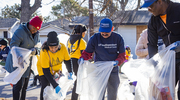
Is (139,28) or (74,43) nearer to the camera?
(74,43)

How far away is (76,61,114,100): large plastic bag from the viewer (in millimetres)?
3078

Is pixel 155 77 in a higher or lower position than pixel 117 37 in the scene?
lower

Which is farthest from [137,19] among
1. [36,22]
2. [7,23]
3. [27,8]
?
[7,23]

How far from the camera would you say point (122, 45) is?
10.6 feet

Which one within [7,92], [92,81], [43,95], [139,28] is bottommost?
[7,92]

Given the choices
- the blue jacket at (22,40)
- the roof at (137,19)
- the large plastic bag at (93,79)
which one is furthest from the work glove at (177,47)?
the roof at (137,19)

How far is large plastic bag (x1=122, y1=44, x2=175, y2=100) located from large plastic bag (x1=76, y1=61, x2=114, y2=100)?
51cm

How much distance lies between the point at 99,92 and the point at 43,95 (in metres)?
1.06

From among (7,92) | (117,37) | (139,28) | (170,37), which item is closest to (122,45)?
(117,37)

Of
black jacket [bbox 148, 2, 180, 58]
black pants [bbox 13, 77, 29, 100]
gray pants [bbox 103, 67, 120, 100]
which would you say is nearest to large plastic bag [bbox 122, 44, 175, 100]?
black jacket [bbox 148, 2, 180, 58]

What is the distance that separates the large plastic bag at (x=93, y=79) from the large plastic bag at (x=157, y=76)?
510mm

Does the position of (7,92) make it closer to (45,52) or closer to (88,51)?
(45,52)

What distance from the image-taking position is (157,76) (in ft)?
7.69

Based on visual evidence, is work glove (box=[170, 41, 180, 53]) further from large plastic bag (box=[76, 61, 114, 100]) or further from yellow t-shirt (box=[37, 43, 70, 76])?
yellow t-shirt (box=[37, 43, 70, 76])
